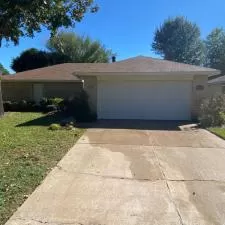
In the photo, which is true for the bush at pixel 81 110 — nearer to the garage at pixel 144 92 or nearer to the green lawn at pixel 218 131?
the garage at pixel 144 92

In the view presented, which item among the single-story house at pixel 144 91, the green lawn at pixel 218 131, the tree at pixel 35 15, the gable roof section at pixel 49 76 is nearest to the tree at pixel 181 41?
the gable roof section at pixel 49 76

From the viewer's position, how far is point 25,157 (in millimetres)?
8648

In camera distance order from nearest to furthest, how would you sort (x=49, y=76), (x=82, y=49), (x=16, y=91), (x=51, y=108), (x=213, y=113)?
(x=213, y=113) < (x=51, y=108) < (x=49, y=76) < (x=16, y=91) < (x=82, y=49)

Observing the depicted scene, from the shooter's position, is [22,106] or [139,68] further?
[22,106]

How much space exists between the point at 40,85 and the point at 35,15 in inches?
710

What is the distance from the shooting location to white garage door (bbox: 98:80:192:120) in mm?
17688

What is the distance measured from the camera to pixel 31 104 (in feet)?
77.6

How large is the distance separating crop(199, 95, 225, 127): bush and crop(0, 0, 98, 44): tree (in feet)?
26.5

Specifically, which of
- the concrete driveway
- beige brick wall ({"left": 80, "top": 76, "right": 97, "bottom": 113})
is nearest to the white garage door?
beige brick wall ({"left": 80, "top": 76, "right": 97, "bottom": 113})

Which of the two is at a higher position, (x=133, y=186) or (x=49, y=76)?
(x=49, y=76)

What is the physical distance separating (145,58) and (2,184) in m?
15.7

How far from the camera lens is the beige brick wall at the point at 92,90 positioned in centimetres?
1802

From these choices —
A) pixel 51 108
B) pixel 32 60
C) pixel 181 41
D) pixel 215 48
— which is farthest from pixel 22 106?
pixel 215 48

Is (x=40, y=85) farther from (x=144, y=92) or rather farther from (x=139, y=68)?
(x=144, y=92)
